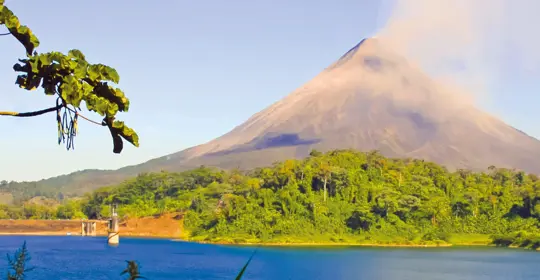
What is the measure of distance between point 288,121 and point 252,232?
8255 centimetres

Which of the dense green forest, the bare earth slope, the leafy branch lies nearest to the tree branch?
the leafy branch

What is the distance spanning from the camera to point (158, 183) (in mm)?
73375

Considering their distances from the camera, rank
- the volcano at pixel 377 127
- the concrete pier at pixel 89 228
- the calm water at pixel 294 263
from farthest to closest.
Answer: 1. the volcano at pixel 377 127
2. the concrete pier at pixel 89 228
3. the calm water at pixel 294 263

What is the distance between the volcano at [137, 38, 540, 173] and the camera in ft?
409

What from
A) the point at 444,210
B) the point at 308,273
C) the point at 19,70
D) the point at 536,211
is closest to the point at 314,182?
the point at 444,210

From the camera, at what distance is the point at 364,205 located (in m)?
55.3

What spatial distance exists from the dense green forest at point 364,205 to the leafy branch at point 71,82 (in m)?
49.3

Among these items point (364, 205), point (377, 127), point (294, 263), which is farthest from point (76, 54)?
point (377, 127)

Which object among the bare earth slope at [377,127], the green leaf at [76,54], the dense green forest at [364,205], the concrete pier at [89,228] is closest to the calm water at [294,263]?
the dense green forest at [364,205]

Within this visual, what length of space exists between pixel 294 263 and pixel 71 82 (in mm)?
32724

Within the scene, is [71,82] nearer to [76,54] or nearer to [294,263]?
[76,54]

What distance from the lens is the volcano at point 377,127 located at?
409 feet

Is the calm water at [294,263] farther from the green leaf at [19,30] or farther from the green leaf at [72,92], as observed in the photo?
the green leaf at [72,92]

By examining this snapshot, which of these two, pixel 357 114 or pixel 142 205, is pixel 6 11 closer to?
pixel 142 205
